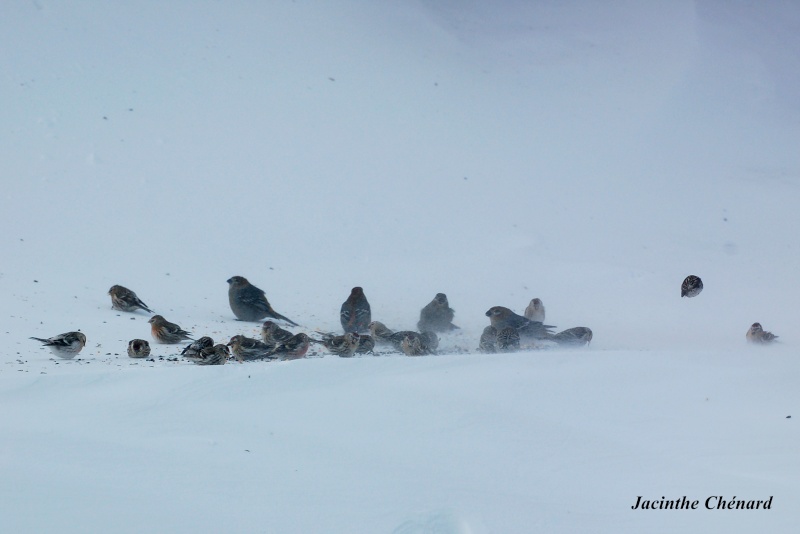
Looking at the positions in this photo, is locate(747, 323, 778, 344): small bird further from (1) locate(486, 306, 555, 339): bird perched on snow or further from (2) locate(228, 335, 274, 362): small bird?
(2) locate(228, 335, 274, 362): small bird

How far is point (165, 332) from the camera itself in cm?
784

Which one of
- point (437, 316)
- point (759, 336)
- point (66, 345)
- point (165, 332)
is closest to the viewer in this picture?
point (66, 345)

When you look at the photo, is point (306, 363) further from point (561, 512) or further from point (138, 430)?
point (561, 512)

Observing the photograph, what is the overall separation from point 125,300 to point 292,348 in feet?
6.50

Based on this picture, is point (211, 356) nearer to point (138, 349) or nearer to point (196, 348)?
point (196, 348)

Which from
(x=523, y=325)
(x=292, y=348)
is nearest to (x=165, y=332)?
(x=292, y=348)

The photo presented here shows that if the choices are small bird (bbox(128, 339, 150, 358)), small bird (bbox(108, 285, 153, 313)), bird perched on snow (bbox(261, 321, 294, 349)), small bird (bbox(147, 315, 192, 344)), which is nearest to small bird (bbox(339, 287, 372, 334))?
bird perched on snow (bbox(261, 321, 294, 349))

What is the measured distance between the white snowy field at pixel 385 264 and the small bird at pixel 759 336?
30 cm

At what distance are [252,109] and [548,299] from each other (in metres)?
6.28

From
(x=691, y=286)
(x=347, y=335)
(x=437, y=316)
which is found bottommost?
(x=347, y=335)

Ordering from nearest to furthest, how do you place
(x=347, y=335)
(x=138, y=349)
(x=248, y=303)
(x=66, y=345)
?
(x=66, y=345) < (x=138, y=349) < (x=347, y=335) < (x=248, y=303)

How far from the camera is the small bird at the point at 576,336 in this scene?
8523 millimetres

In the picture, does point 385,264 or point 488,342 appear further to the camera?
point 385,264

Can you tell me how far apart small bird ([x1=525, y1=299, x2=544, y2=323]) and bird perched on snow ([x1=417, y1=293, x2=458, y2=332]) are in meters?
0.92
